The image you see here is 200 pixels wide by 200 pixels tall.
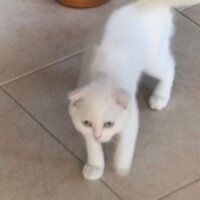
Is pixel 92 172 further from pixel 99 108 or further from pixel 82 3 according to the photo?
pixel 82 3

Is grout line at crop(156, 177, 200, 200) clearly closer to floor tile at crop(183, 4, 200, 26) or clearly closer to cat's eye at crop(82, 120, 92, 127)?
cat's eye at crop(82, 120, 92, 127)

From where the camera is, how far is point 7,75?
2355mm

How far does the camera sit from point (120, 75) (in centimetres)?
183

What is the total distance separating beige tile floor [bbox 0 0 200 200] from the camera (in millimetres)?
1951

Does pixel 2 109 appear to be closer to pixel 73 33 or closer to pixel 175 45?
pixel 73 33

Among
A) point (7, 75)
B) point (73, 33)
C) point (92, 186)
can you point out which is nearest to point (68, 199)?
point (92, 186)

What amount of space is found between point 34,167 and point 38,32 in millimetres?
716

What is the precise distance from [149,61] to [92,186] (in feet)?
1.43

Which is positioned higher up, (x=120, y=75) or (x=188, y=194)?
(x=120, y=75)

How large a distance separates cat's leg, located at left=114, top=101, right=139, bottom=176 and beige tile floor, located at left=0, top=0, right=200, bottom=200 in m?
0.04

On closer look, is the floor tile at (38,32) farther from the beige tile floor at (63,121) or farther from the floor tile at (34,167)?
the floor tile at (34,167)

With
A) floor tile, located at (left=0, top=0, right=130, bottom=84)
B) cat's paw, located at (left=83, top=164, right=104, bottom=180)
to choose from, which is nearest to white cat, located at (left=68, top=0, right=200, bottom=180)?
cat's paw, located at (left=83, top=164, right=104, bottom=180)

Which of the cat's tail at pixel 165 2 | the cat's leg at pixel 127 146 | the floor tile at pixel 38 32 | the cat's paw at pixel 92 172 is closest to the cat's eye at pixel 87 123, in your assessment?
the cat's leg at pixel 127 146

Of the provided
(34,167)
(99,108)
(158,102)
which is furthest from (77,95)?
(158,102)
